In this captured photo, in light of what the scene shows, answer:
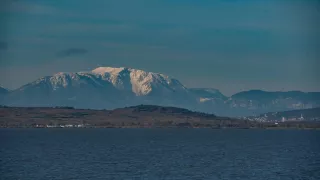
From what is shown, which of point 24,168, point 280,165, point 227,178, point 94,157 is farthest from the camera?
point 94,157

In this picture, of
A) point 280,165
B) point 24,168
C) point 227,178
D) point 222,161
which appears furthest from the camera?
point 222,161

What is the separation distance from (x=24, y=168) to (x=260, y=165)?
133ft

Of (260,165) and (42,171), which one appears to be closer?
→ (42,171)

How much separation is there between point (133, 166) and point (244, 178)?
23683mm

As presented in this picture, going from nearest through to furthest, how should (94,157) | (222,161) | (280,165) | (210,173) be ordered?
(210,173) → (280,165) → (222,161) → (94,157)

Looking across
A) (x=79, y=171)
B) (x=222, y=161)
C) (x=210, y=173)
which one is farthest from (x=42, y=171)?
(x=222, y=161)

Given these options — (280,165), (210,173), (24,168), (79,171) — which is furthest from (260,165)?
(24,168)

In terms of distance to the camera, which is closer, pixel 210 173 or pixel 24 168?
pixel 210 173

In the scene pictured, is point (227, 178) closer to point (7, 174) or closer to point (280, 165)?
point (280, 165)

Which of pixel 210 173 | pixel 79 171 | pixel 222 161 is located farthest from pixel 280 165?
pixel 79 171

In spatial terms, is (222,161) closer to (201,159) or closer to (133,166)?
(201,159)

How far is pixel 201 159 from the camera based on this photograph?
404ft

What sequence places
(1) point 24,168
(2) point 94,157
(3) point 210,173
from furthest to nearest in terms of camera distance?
(2) point 94,157 → (1) point 24,168 → (3) point 210,173

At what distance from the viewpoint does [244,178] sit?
90.2 meters
